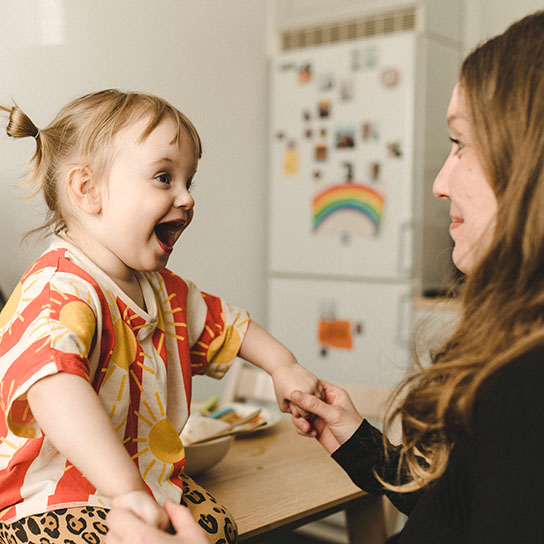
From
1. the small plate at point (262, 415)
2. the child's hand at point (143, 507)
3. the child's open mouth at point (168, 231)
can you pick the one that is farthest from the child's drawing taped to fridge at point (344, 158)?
the child's hand at point (143, 507)

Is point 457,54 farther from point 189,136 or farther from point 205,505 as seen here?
point 205,505

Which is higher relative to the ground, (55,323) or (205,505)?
(55,323)

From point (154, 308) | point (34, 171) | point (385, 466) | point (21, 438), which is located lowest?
point (385, 466)

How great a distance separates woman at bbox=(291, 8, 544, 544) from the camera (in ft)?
2.12

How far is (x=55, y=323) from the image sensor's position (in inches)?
32.1

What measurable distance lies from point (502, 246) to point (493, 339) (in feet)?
0.32

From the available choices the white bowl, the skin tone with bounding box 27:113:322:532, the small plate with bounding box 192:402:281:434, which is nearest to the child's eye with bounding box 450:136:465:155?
the skin tone with bounding box 27:113:322:532

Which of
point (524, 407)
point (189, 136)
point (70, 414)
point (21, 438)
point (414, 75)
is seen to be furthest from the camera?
point (414, 75)

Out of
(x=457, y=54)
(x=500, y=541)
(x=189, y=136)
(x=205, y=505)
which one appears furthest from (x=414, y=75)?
(x=500, y=541)

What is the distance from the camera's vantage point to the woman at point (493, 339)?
0.65 m

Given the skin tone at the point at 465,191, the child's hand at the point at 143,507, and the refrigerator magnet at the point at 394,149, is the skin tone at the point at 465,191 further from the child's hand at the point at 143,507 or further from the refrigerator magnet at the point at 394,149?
the refrigerator magnet at the point at 394,149

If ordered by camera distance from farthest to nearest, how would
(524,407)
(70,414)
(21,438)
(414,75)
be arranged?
(414,75) → (21,438) → (70,414) → (524,407)

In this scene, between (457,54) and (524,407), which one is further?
(457,54)

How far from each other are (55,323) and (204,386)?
2.47 metres
